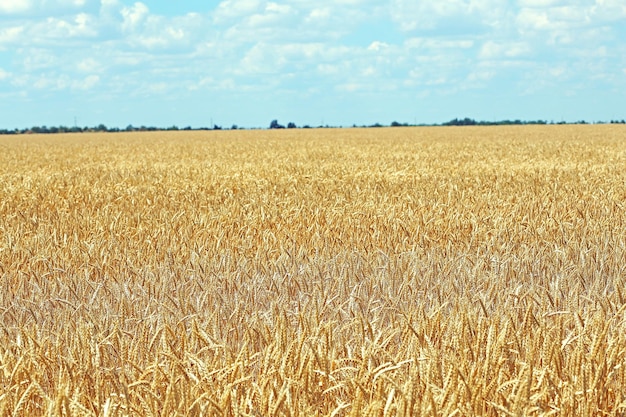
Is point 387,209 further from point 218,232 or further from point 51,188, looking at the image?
point 51,188

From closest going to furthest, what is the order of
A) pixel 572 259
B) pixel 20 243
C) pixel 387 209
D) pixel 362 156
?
pixel 572 259 → pixel 20 243 → pixel 387 209 → pixel 362 156

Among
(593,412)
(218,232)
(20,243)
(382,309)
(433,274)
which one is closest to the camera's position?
(593,412)

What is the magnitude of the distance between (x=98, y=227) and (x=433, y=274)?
303 cm

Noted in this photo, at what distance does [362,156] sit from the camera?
18766mm

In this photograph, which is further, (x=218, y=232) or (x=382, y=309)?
(x=218, y=232)

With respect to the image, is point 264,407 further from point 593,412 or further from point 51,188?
point 51,188

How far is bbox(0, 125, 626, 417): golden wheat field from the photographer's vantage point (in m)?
2.25

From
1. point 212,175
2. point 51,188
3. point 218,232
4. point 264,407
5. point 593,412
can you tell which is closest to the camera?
point 264,407

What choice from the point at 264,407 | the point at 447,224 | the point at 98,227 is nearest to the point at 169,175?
the point at 98,227

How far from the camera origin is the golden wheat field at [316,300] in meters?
2.25

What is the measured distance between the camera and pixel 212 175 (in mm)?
11875

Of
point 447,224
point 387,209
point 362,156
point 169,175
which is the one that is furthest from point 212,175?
point 362,156

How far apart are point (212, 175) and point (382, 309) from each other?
8.60 meters

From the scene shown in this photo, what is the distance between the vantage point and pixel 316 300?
3.66m
